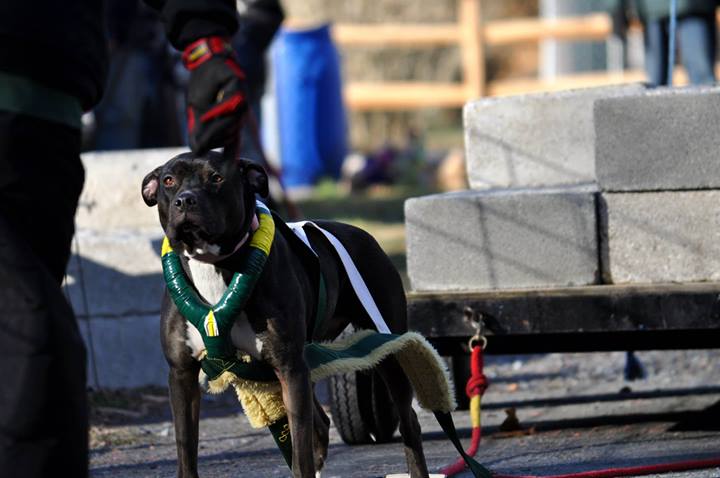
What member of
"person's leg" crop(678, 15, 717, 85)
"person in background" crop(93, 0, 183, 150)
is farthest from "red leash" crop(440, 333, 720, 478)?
"person in background" crop(93, 0, 183, 150)

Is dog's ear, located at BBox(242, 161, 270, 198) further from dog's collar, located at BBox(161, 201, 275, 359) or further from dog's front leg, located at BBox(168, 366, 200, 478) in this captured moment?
dog's front leg, located at BBox(168, 366, 200, 478)

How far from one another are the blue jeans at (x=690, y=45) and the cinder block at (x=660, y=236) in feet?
11.1

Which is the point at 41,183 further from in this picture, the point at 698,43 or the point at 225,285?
the point at 698,43

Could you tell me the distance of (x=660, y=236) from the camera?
517 centimetres

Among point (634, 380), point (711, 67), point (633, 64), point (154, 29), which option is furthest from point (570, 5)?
point (634, 380)

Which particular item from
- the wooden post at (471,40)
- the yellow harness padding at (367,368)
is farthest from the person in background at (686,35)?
the wooden post at (471,40)

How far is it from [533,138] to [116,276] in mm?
2010

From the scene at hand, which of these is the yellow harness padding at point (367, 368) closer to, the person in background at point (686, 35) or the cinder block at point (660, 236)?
the cinder block at point (660, 236)

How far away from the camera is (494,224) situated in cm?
529

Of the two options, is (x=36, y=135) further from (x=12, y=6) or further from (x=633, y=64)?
(x=633, y=64)

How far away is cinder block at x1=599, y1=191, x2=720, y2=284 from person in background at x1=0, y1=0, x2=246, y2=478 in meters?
2.57

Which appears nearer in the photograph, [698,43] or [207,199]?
[207,199]

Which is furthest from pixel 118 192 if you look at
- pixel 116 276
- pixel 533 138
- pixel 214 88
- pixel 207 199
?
pixel 214 88

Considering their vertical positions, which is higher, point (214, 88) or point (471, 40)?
point (471, 40)
